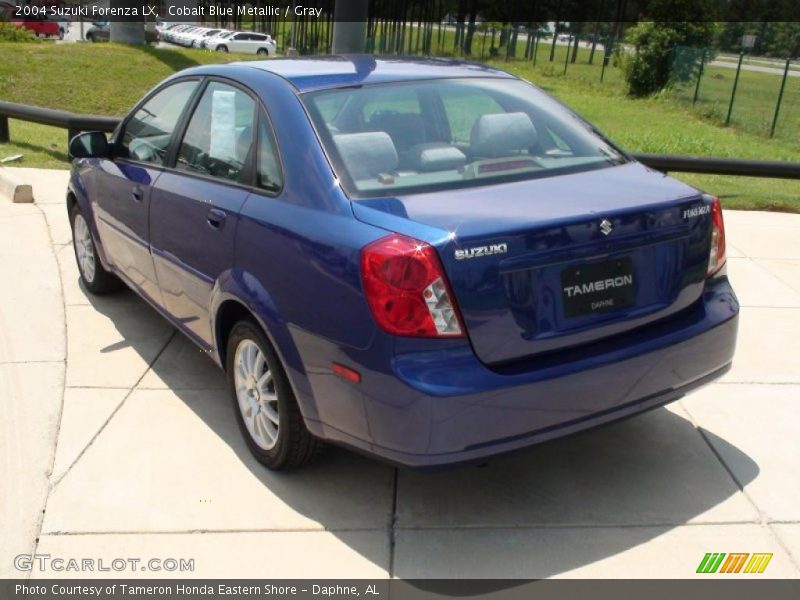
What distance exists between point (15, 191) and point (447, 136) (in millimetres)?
6057

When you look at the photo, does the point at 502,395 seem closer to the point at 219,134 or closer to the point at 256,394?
the point at 256,394

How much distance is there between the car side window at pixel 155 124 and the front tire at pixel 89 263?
2.87 feet

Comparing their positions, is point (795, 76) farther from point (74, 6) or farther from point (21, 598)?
point (74, 6)

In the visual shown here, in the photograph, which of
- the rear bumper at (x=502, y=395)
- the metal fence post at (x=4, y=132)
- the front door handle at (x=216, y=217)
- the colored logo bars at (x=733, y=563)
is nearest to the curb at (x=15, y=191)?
the metal fence post at (x=4, y=132)

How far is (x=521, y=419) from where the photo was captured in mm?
3180

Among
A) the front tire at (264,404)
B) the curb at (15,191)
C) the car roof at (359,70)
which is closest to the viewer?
the front tire at (264,404)

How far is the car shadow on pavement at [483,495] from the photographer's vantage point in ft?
11.2

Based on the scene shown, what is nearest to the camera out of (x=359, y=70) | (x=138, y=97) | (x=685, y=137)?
(x=359, y=70)

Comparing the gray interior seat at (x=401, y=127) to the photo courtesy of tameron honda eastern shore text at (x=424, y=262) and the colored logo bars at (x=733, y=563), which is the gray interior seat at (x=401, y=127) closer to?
the photo courtesy of tameron honda eastern shore text at (x=424, y=262)

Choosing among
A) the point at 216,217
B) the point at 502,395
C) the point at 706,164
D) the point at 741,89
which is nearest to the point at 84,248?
the point at 216,217

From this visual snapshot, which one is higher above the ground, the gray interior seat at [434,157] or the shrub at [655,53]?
the gray interior seat at [434,157]

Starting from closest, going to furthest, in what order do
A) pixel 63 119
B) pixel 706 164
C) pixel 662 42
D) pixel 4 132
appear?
pixel 706 164
pixel 63 119
pixel 4 132
pixel 662 42

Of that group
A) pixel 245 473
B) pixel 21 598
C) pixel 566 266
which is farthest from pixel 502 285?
pixel 21 598

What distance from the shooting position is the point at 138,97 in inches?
768
